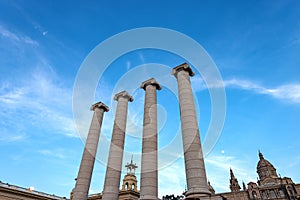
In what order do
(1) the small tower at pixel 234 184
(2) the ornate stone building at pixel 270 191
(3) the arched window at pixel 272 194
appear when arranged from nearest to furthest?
(2) the ornate stone building at pixel 270 191 → (3) the arched window at pixel 272 194 → (1) the small tower at pixel 234 184

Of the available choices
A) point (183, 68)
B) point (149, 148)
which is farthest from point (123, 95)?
point (149, 148)

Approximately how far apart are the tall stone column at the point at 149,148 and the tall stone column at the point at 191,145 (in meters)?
4.33

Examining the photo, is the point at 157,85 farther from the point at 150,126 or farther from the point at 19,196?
the point at 19,196

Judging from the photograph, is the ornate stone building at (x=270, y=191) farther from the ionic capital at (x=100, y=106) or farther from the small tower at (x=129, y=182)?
the ionic capital at (x=100, y=106)

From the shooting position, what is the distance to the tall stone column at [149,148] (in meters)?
21.9

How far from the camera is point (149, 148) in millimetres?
24516

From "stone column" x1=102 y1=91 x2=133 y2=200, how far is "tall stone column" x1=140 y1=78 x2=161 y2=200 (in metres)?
4.89

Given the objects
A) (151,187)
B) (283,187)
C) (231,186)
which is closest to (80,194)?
(151,187)

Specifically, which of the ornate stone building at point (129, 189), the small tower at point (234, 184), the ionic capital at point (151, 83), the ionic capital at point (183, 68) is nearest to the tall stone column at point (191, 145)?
the ionic capital at point (183, 68)

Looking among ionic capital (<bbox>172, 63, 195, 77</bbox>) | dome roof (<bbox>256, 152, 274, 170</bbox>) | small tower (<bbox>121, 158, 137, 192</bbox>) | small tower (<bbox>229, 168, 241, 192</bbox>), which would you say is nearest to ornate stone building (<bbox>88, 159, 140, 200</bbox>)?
small tower (<bbox>121, 158, 137, 192</bbox>)

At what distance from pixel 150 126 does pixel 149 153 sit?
3.68m

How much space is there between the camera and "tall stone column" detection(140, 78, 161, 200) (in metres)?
21.9

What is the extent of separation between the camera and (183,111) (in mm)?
23875

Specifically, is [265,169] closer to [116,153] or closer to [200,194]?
[116,153]
